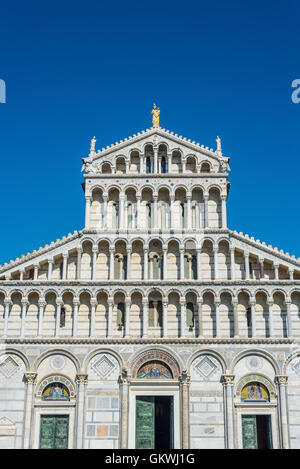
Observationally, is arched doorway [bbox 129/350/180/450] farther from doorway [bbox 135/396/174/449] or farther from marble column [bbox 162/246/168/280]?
marble column [bbox 162/246/168/280]

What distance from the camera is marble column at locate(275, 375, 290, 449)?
86.0ft

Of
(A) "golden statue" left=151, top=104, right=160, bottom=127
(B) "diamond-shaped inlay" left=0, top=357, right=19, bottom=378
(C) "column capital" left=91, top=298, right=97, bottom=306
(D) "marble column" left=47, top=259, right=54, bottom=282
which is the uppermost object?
(A) "golden statue" left=151, top=104, right=160, bottom=127

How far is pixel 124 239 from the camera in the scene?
96.1 ft

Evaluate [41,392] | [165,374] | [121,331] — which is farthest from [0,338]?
[165,374]

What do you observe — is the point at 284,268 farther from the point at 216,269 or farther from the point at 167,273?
the point at 167,273

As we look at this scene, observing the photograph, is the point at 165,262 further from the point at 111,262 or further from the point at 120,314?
the point at 120,314

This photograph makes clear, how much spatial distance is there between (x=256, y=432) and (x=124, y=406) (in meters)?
5.35

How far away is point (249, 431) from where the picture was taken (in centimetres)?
2672

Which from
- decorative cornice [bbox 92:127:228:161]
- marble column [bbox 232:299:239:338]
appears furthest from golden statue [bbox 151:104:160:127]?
marble column [bbox 232:299:239:338]

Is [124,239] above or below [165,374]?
above

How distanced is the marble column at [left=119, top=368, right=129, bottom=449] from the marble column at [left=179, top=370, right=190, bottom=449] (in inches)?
86.6
